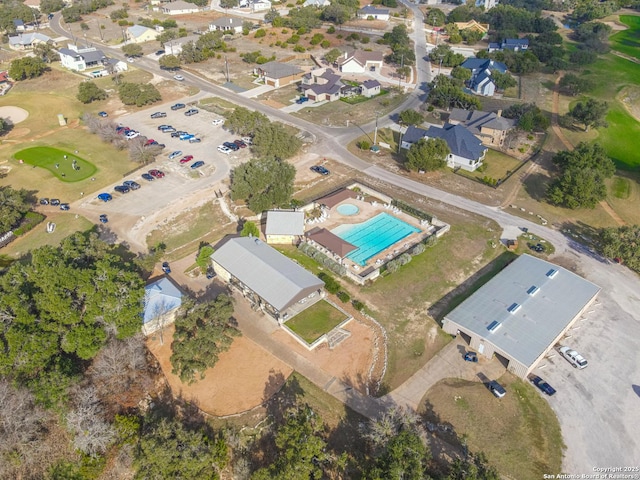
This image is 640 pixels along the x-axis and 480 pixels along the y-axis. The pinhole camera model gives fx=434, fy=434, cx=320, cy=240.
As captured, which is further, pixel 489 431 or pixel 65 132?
pixel 65 132

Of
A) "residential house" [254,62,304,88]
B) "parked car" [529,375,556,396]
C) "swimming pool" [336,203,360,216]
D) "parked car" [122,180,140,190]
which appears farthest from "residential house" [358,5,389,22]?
"parked car" [529,375,556,396]

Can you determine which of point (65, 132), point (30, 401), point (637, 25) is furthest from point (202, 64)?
point (637, 25)

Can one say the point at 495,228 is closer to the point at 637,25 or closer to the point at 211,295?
the point at 211,295

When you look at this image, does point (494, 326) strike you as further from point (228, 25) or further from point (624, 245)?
point (228, 25)

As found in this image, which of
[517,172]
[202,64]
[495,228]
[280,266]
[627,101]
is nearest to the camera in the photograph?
[280,266]

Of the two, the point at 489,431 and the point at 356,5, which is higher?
the point at 356,5

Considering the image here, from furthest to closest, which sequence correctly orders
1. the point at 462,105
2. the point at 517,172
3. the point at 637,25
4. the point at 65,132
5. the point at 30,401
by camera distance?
the point at 637,25 < the point at 462,105 < the point at 65,132 < the point at 517,172 < the point at 30,401

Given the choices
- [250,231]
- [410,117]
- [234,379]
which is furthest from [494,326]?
[410,117]

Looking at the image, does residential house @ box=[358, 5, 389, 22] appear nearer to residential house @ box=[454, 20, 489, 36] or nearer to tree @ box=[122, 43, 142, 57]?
residential house @ box=[454, 20, 489, 36]
